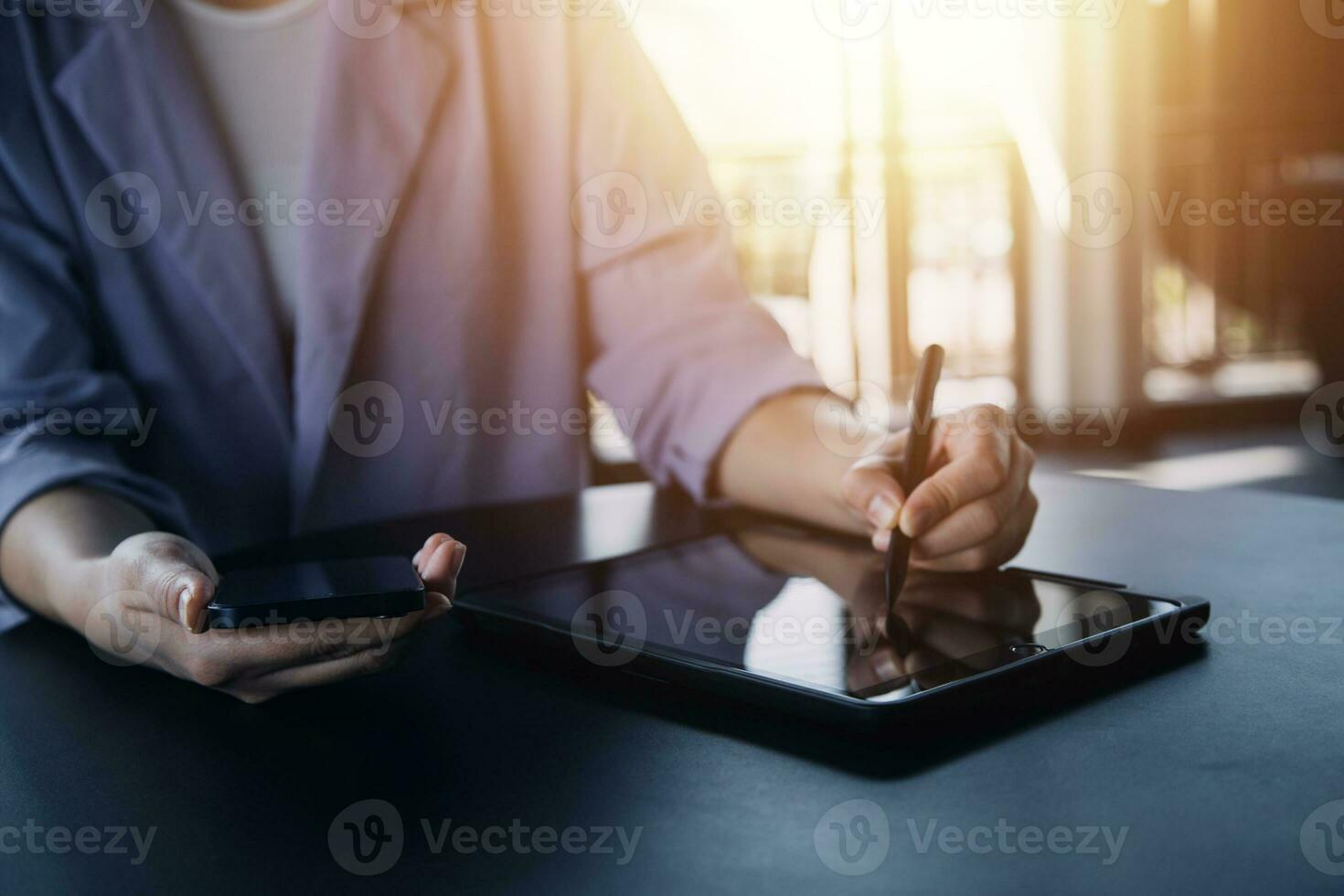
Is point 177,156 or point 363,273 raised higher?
point 177,156

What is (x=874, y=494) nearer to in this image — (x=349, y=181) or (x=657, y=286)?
(x=657, y=286)

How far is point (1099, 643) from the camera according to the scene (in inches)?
19.1

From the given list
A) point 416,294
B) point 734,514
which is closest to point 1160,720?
point 734,514

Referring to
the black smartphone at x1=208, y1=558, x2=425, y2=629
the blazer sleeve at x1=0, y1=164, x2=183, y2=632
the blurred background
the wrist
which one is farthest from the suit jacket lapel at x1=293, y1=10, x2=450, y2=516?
the blurred background

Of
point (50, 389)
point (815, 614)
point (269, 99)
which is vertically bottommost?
point (815, 614)

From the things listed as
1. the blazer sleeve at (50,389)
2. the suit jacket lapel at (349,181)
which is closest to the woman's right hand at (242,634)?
the blazer sleeve at (50,389)

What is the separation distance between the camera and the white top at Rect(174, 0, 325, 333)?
3.43ft

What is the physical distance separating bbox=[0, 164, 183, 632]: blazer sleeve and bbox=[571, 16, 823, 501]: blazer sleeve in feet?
1.42

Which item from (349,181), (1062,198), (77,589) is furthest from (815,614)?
(1062,198)

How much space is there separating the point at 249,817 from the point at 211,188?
78 centimetres

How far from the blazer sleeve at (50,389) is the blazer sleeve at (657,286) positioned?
0.43m

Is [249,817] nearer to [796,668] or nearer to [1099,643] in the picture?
[796,668]

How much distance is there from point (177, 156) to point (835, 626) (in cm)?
79

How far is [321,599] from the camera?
0.45m
